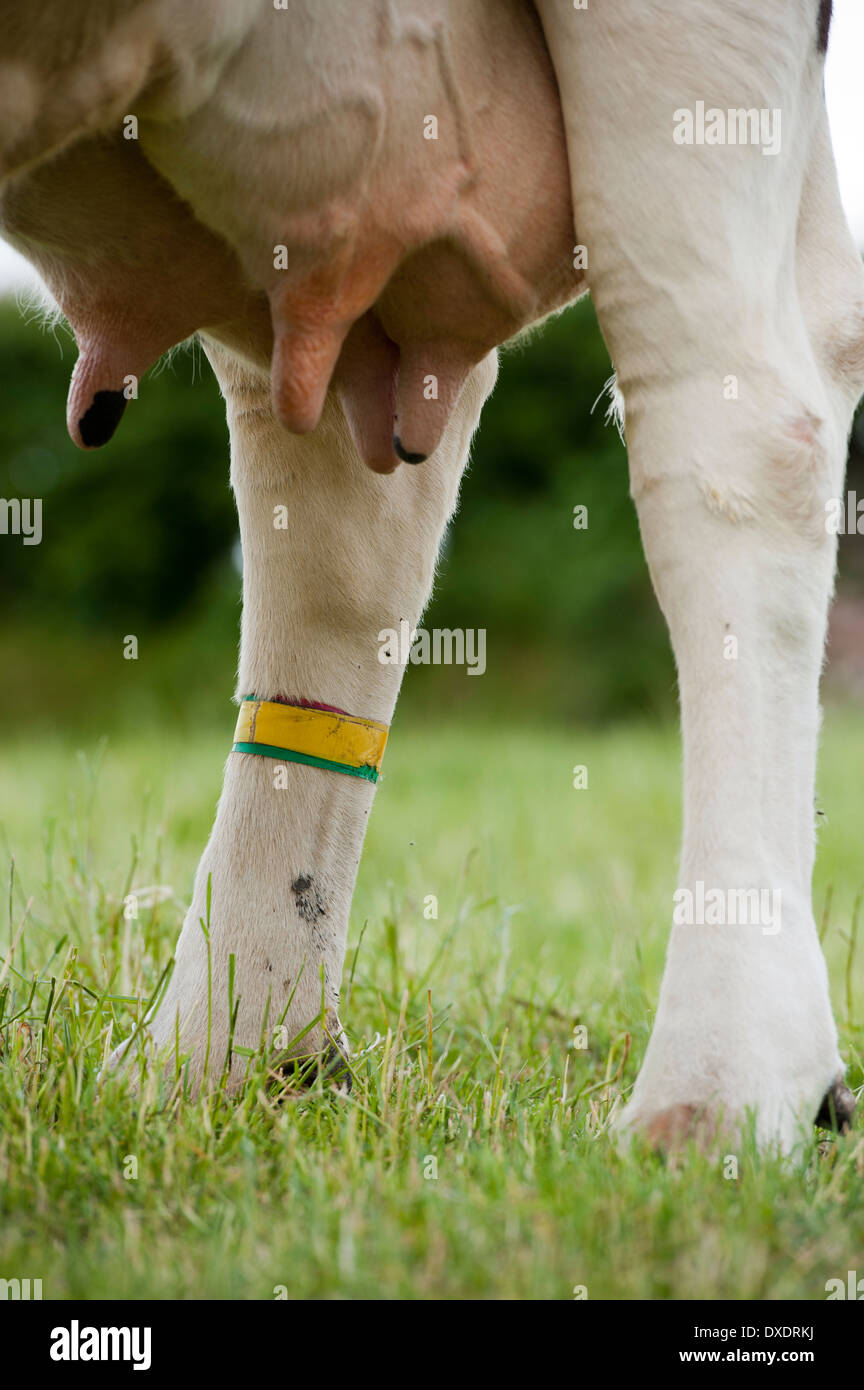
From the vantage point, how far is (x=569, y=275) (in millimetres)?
1438

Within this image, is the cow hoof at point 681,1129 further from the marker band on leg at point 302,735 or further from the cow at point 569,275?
the marker band on leg at point 302,735

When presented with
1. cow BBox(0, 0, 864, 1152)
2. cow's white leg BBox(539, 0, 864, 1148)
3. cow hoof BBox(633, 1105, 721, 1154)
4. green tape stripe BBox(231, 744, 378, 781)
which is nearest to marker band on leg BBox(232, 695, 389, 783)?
green tape stripe BBox(231, 744, 378, 781)

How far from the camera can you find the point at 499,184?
53.4 inches

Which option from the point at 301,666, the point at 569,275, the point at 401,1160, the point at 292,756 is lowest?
the point at 401,1160

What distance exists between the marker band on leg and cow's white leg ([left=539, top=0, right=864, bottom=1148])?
444 mm

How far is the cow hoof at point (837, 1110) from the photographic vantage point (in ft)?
4.07

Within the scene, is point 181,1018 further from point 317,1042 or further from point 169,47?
point 169,47

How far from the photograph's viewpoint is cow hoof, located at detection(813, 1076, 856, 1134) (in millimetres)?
1239

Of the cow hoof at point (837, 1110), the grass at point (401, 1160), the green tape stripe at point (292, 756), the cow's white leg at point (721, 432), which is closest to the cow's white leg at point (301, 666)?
the green tape stripe at point (292, 756)

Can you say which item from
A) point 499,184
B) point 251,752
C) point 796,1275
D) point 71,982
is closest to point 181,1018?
point 71,982

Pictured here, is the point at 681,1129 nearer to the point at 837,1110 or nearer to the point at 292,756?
the point at 837,1110

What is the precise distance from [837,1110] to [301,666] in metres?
0.73

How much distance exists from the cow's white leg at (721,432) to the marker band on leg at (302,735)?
0.44m

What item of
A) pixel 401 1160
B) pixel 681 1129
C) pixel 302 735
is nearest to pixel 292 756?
pixel 302 735
